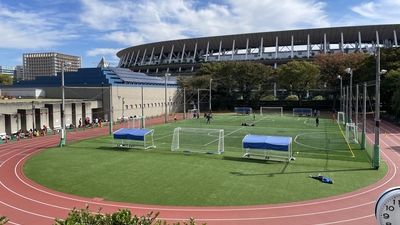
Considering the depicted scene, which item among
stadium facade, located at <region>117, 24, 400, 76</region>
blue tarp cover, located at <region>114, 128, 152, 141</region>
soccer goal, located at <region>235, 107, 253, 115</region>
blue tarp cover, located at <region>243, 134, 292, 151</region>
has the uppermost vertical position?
stadium facade, located at <region>117, 24, 400, 76</region>

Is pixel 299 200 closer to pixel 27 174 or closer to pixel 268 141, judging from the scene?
pixel 268 141

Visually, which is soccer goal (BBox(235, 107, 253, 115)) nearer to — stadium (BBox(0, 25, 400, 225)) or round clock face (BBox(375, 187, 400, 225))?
stadium (BBox(0, 25, 400, 225))

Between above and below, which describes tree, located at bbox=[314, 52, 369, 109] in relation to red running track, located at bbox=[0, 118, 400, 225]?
above

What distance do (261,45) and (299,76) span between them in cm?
3420

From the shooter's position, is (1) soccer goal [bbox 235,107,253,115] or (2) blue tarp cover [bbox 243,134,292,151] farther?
(1) soccer goal [bbox 235,107,253,115]

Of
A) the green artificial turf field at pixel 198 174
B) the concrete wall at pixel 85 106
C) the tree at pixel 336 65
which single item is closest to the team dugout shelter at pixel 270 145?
the green artificial turf field at pixel 198 174

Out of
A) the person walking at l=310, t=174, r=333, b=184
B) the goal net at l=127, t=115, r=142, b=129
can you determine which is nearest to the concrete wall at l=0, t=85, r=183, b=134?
the goal net at l=127, t=115, r=142, b=129

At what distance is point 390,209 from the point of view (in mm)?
5371

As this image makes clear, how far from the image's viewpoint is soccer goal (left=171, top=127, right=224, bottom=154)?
24606 mm

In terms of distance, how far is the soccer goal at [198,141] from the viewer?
24606mm

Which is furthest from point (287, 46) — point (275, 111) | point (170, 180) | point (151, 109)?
point (170, 180)

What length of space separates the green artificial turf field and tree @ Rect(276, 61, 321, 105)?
129 feet

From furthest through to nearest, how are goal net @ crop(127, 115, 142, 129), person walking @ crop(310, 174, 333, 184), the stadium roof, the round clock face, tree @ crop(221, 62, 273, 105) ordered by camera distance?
the stadium roof
tree @ crop(221, 62, 273, 105)
goal net @ crop(127, 115, 142, 129)
person walking @ crop(310, 174, 333, 184)
the round clock face

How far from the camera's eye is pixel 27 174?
1831 cm
